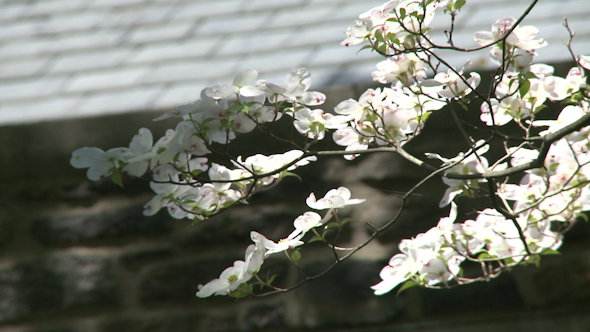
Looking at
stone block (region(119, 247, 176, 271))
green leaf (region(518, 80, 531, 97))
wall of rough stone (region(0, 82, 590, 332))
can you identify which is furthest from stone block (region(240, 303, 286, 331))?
green leaf (region(518, 80, 531, 97))

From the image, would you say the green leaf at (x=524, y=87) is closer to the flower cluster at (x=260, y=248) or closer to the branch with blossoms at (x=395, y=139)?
the branch with blossoms at (x=395, y=139)

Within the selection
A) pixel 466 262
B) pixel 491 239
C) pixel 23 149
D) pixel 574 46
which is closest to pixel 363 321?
pixel 466 262

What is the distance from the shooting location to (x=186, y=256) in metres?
1.39

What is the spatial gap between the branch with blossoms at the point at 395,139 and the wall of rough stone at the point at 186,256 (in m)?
0.43

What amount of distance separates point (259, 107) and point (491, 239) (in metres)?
0.56

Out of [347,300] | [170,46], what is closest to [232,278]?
[347,300]

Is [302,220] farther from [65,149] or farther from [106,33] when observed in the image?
[106,33]

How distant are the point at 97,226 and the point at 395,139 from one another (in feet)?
3.32

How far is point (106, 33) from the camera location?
65.9 inches

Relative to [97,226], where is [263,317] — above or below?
below

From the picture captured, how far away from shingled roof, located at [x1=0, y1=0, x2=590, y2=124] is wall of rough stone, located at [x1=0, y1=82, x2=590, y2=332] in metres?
0.10

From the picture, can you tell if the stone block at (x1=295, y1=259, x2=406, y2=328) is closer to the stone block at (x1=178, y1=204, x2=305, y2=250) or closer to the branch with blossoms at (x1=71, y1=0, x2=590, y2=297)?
the stone block at (x1=178, y1=204, x2=305, y2=250)

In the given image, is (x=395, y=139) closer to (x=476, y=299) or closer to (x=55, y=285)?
(x=476, y=299)

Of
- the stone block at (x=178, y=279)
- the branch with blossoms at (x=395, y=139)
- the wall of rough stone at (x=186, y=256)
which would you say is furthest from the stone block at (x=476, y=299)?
the stone block at (x=178, y=279)
